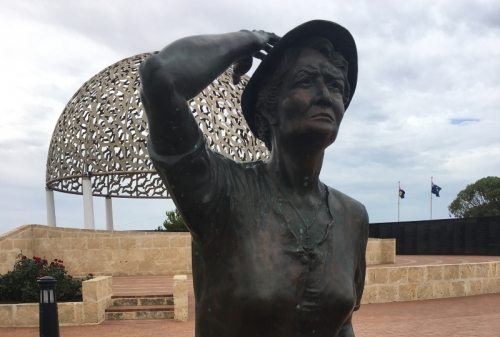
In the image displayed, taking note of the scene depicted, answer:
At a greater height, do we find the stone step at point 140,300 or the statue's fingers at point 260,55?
the statue's fingers at point 260,55

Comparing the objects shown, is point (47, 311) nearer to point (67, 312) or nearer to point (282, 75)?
point (67, 312)

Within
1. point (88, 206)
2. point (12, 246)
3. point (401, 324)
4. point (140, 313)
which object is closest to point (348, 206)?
point (401, 324)

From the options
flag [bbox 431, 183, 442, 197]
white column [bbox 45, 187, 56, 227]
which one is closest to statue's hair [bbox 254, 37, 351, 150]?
white column [bbox 45, 187, 56, 227]

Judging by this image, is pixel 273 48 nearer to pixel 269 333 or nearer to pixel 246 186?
pixel 246 186

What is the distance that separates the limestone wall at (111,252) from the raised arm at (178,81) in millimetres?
15412

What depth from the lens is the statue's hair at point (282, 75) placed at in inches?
62.2

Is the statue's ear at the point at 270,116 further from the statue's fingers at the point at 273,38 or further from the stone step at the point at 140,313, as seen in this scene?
the stone step at the point at 140,313

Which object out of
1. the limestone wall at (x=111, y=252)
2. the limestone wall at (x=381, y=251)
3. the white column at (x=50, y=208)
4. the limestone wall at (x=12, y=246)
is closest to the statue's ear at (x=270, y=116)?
the limestone wall at (x=111, y=252)

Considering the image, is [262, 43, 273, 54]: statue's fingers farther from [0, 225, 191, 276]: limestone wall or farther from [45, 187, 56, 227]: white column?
[45, 187, 56, 227]: white column

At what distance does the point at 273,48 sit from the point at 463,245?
25.9 m

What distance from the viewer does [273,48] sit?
61.8 inches

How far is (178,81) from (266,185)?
455 mm

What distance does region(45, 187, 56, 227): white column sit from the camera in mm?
25172

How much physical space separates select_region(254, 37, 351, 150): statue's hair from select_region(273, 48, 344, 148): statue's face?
0.06 feet
